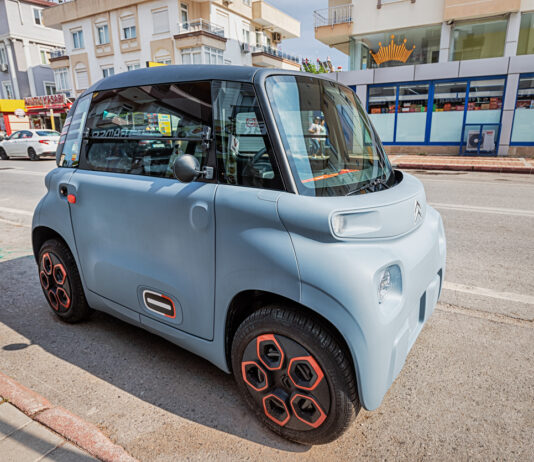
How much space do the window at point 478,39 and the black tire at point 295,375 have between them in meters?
19.4

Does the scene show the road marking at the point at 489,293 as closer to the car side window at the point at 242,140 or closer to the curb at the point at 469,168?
the car side window at the point at 242,140

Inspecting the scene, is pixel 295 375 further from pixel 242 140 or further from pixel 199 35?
pixel 199 35

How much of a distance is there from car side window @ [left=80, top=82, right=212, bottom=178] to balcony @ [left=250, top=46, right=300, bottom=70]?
3511 centimetres

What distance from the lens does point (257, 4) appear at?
1473 inches

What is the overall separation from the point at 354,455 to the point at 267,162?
151 cm

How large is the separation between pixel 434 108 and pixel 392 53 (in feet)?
11.6

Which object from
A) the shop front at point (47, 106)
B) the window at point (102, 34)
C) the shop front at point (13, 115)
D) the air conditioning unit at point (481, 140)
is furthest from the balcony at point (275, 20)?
the air conditioning unit at point (481, 140)

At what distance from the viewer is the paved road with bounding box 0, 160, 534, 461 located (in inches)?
80.7

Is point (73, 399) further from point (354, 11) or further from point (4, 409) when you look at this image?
point (354, 11)

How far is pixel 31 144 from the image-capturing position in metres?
18.9

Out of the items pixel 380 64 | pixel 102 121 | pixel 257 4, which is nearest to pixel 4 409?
pixel 102 121

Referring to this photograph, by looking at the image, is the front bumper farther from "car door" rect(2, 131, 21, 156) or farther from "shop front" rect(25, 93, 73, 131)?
"shop front" rect(25, 93, 73, 131)

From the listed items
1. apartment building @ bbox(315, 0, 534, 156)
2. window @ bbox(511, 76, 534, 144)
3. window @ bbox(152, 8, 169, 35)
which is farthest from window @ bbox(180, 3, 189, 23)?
window @ bbox(511, 76, 534, 144)

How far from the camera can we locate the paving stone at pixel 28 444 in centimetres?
196
